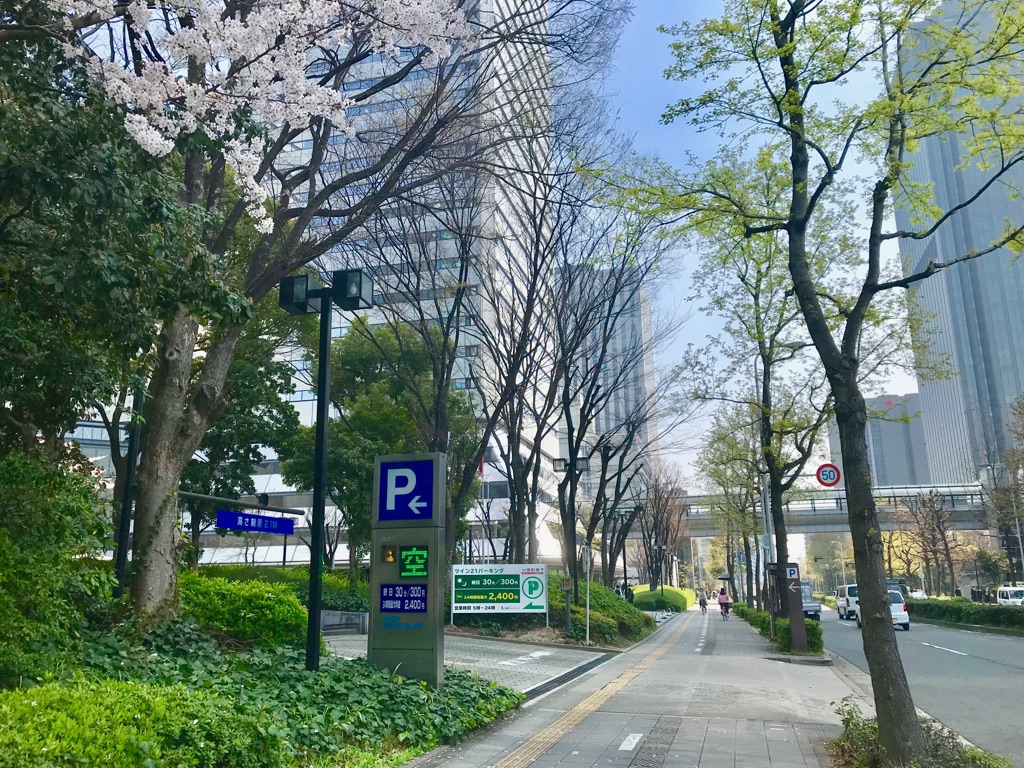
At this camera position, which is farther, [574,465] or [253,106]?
[574,465]

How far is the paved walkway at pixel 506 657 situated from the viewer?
12.7 meters

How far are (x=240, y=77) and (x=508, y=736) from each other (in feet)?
22.2

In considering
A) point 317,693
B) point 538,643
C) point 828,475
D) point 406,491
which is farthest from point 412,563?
point 538,643

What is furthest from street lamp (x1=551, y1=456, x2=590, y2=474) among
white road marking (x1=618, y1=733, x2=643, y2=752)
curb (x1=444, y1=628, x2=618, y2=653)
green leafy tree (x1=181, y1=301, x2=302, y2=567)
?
white road marking (x1=618, y1=733, x2=643, y2=752)

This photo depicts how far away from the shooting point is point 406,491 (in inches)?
379

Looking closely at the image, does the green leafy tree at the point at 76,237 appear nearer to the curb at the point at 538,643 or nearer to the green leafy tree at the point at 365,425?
the curb at the point at 538,643

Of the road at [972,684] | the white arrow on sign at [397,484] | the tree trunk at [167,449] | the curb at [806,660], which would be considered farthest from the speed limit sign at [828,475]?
the tree trunk at [167,449]

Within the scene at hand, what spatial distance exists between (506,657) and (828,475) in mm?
7255

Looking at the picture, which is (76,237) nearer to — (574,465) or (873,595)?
(873,595)

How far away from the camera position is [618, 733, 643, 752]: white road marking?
24.6ft

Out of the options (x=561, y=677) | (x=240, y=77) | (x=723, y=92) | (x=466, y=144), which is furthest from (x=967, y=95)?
(x=561, y=677)

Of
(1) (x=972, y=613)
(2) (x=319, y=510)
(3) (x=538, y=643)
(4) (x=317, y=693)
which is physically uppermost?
(2) (x=319, y=510)

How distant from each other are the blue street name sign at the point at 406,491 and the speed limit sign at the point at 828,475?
8.50m

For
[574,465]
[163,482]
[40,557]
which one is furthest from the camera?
[574,465]
